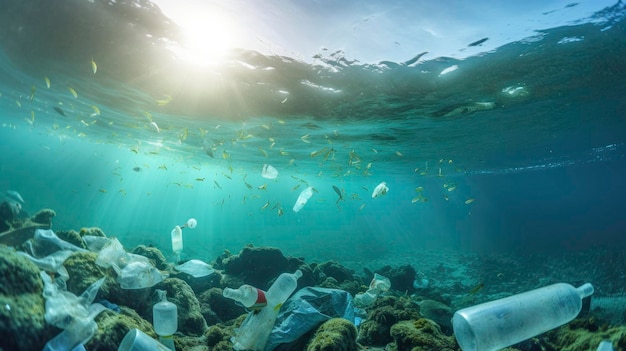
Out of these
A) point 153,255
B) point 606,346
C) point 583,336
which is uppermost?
point 606,346

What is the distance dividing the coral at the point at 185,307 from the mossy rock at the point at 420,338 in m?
3.97

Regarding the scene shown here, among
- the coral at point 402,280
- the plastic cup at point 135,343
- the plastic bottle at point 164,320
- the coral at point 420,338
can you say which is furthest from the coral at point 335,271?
the plastic cup at point 135,343

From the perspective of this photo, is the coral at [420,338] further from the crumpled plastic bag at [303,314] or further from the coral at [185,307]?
the coral at [185,307]

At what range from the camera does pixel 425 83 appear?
12867 mm

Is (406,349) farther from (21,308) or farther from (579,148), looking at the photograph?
(579,148)

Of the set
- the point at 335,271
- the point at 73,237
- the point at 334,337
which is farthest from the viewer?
the point at 335,271

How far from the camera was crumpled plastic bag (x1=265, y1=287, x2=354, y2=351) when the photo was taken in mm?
3953

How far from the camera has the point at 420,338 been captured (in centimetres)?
395

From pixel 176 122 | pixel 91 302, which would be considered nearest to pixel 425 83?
pixel 91 302

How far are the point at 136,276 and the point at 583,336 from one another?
6791 mm

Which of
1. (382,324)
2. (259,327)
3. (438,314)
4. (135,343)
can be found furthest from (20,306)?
(438,314)

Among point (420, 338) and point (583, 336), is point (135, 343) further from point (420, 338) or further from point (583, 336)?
point (583, 336)

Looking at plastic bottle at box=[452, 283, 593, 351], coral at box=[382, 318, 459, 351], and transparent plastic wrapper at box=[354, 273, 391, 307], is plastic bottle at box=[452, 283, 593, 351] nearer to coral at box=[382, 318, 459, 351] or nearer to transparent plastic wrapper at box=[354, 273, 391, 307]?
coral at box=[382, 318, 459, 351]

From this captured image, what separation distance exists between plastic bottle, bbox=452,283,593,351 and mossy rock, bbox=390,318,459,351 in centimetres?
44
